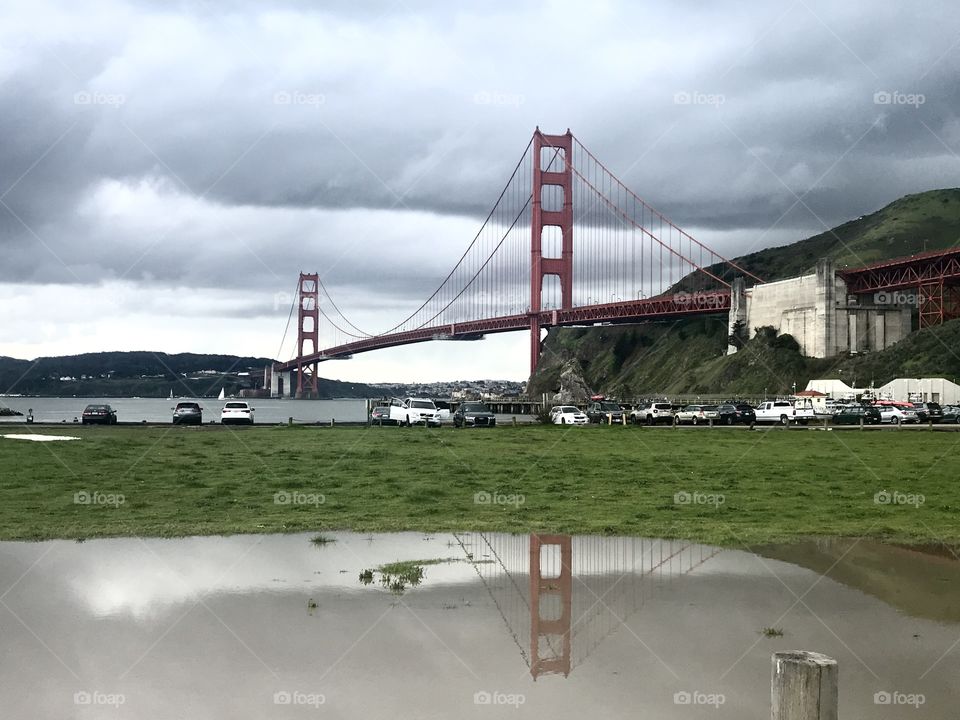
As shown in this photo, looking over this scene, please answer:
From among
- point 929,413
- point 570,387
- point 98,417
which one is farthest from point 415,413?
point 570,387

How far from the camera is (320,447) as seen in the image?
35.0 meters

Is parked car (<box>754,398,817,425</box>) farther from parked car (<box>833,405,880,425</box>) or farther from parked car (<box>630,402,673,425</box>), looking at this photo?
parked car (<box>630,402,673,425</box>)

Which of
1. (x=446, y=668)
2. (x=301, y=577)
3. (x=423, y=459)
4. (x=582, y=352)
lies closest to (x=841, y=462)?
(x=423, y=459)

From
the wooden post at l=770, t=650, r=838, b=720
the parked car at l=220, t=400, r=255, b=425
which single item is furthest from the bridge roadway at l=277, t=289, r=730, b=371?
the wooden post at l=770, t=650, r=838, b=720

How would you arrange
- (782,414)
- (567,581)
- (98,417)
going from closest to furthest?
(567,581)
(98,417)
(782,414)

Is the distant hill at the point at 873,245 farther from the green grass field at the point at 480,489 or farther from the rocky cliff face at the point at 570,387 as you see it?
the green grass field at the point at 480,489

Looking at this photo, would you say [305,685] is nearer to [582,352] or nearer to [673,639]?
[673,639]

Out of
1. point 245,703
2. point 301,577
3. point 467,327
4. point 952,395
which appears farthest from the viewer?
point 467,327

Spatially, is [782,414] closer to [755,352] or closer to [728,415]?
[728,415]

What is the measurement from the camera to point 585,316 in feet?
354

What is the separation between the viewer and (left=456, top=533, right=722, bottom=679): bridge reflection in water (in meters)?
9.76

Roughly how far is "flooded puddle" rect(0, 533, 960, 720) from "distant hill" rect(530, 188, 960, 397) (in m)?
87.2

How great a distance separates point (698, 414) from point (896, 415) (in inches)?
472

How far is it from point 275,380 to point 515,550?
570 ft
